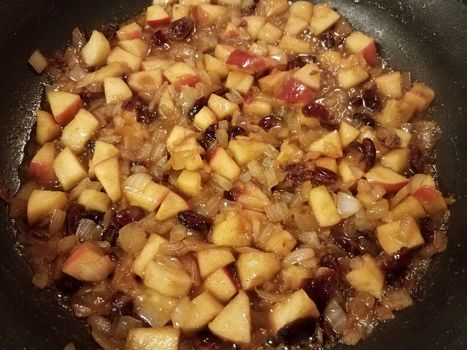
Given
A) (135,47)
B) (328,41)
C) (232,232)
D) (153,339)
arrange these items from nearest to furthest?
(153,339) < (232,232) < (135,47) < (328,41)

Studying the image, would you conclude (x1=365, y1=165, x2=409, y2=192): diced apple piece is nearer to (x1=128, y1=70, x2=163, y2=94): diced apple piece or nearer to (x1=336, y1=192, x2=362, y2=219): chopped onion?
(x1=336, y1=192, x2=362, y2=219): chopped onion

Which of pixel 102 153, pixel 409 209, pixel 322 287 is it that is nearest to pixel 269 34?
pixel 102 153

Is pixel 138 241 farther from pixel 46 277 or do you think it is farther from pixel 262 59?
pixel 262 59

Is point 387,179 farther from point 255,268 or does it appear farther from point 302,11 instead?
point 302,11

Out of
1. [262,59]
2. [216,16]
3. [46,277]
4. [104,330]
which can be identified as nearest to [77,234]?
[46,277]

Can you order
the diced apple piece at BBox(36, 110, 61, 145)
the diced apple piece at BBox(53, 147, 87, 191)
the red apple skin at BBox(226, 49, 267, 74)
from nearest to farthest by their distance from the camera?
the diced apple piece at BBox(53, 147, 87, 191) < the diced apple piece at BBox(36, 110, 61, 145) < the red apple skin at BBox(226, 49, 267, 74)

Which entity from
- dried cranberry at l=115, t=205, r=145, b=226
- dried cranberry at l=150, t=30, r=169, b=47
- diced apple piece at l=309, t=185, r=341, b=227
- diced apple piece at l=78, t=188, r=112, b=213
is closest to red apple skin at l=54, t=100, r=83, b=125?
diced apple piece at l=78, t=188, r=112, b=213

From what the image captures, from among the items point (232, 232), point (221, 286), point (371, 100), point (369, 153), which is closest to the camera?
point (221, 286)
